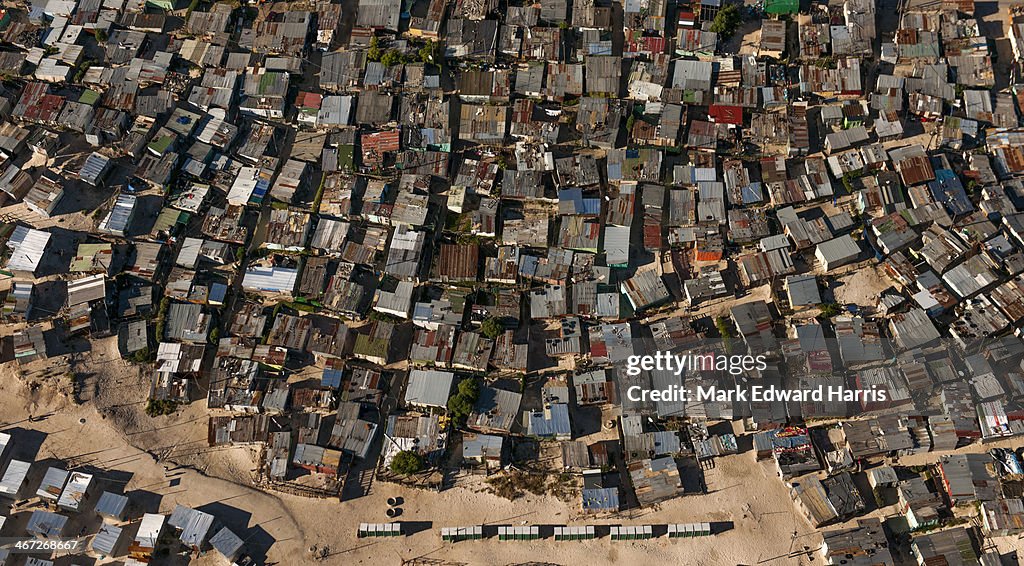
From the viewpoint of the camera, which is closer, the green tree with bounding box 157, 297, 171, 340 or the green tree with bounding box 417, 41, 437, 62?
the green tree with bounding box 157, 297, 171, 340

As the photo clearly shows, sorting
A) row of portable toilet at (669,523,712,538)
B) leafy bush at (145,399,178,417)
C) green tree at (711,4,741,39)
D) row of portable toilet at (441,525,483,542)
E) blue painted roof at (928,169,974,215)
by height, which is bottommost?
row of portable toilet at (441,525,483,542)

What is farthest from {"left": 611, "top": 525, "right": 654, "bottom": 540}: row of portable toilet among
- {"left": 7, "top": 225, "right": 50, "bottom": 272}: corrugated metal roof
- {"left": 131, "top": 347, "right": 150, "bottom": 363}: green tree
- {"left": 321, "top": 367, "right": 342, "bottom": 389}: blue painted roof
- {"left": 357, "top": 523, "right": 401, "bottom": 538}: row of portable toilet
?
{"left": 7, "top": 225, "right": 50, "bottom": 272}: corrugated metal roof

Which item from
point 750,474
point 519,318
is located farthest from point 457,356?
point 750,474

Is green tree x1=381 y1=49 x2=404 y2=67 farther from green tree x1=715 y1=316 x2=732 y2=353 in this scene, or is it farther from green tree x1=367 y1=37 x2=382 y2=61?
green tree x1=715 y1=316 x2=732 y2=353

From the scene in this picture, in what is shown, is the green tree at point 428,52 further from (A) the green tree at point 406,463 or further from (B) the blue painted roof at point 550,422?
(A) the green tree at point 406,463

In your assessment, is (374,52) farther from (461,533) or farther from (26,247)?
(461,533)
